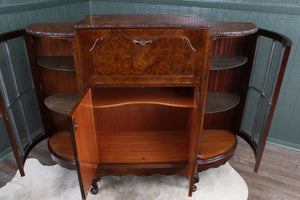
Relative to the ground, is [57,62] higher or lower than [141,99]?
higher

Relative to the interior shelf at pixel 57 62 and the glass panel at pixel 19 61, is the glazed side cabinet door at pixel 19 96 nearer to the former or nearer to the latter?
the glass panel at pixel 19 61

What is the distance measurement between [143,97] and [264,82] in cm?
69

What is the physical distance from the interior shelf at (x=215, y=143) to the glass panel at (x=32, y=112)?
3.82 ft

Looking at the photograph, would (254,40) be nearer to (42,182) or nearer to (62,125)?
(62,125)

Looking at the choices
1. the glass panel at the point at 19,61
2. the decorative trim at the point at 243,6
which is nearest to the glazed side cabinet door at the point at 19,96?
the glass panel at the point at 19,61

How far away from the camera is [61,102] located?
1.43m

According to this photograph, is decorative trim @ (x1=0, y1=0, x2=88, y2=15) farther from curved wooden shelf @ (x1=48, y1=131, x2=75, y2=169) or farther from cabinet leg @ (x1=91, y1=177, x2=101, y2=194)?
cabinet leg @ (x1=91, y1=177, x2=101, y2=194)

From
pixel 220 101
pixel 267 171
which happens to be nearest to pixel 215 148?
pixel 220 101

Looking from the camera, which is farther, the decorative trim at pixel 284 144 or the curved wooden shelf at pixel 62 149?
the decorative trim at pixel 284 144

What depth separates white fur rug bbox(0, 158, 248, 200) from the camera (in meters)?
1.33

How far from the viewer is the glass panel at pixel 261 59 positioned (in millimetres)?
1541

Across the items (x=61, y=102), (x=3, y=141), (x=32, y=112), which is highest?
(x=61, y=102)

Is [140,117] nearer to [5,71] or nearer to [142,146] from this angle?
[142,146]

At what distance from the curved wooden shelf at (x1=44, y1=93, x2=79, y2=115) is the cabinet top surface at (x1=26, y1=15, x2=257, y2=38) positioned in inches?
16.3
